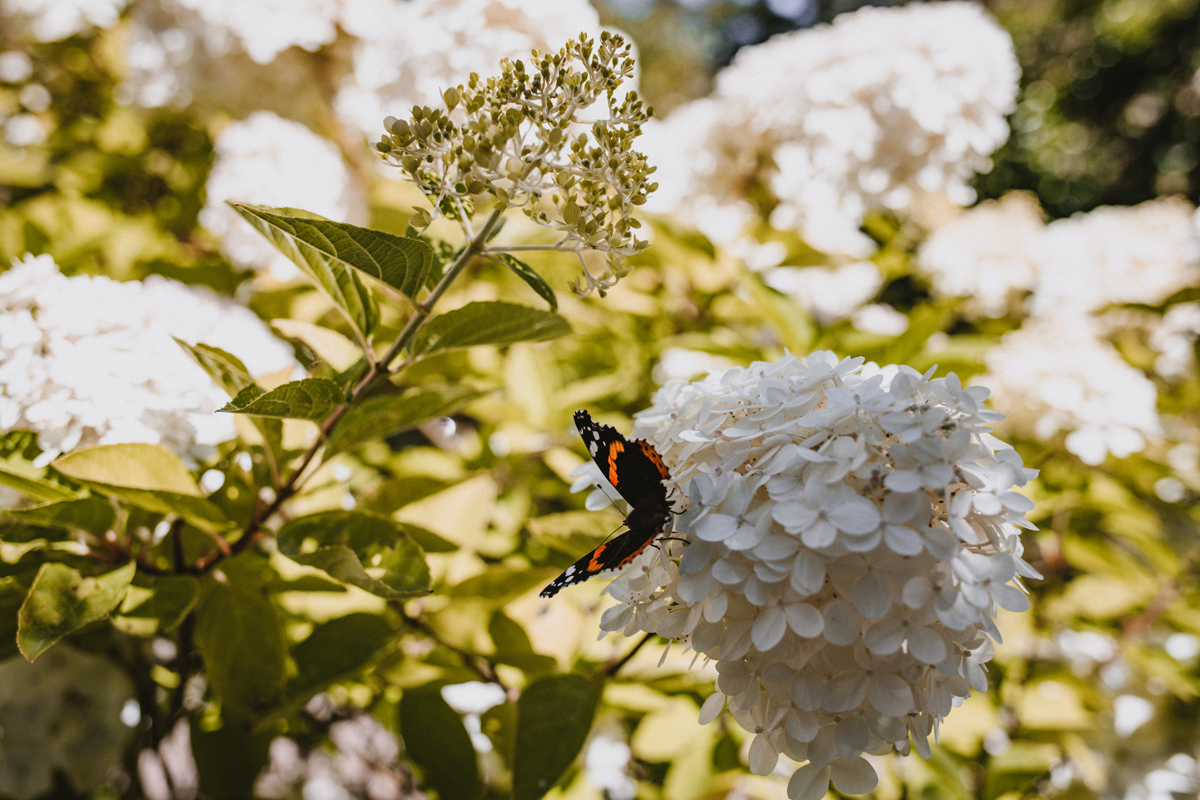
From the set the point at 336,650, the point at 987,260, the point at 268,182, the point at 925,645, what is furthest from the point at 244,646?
the point at 987,260

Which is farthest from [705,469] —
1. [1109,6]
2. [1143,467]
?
[1109,6]

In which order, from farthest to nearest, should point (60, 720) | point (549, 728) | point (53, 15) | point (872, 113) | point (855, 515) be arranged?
point (53, 15) → point (872, 113) → point (60, 720) → point (549, 728) → point (855, 515)

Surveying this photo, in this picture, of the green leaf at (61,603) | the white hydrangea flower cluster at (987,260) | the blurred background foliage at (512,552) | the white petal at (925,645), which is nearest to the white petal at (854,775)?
the white petal at (925,645)

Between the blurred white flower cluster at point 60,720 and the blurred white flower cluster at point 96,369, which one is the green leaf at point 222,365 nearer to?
the blurred white flower cluster at point 96,369

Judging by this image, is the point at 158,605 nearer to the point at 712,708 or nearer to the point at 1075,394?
the point at 712,708

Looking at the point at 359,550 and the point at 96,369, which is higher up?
the point at 96,369

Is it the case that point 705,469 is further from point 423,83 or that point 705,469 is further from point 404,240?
point 423,83
